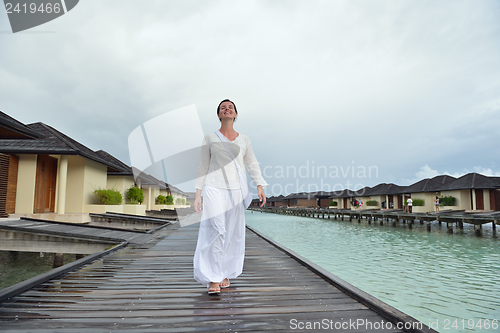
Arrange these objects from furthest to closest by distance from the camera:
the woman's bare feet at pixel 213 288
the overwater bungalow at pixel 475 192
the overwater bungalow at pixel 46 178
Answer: the overwater bungalow at pixel 475 192 → the overwater bungalow at pixel 46 178 → the woman's bare feet at pixel 213 288

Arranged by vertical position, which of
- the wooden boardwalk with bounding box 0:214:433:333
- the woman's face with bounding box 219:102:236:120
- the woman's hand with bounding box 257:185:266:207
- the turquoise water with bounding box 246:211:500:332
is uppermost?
the woman's face with bounding box 219:102:236:120

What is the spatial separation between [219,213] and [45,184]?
11.9 meters

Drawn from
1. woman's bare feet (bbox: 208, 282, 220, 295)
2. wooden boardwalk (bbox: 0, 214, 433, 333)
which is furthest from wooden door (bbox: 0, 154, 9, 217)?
woman's bare feet (bbox: 208, 282, 220, 295)

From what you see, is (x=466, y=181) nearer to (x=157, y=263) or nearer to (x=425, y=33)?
(x=425, y=33)

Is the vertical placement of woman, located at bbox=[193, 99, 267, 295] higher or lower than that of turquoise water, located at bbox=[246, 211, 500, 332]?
higher

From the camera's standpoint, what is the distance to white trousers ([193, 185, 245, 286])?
8.94 ft

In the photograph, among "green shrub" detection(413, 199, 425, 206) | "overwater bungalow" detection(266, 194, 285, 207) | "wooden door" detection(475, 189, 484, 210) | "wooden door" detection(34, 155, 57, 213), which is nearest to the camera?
"wooden door" detection(34, 155, 57, 213)

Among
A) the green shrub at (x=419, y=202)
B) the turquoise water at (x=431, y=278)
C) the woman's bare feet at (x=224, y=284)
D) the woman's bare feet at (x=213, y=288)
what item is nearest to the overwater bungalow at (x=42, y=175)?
the woman's bare feet at (x=224, y=284)

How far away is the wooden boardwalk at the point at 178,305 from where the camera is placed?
1.98m

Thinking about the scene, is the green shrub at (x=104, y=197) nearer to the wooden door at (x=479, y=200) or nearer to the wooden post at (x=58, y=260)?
the wooden post at (x=58, y=260)

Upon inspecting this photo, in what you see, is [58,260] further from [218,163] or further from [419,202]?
[419,202]

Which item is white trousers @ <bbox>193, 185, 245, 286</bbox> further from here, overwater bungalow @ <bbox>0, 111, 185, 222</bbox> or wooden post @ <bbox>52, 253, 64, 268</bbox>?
wooden post @ <bbox>52, 253, 64, 268</bbox>

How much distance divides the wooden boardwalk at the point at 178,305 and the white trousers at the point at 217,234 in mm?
221

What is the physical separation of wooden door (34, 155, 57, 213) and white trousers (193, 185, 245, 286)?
36.9ft
